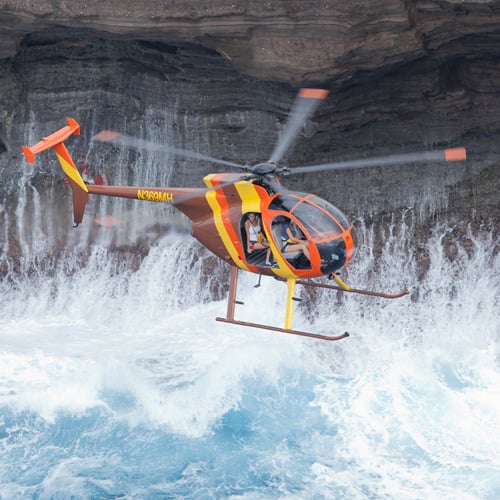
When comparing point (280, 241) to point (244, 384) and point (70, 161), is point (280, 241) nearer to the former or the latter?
point (244, 384)

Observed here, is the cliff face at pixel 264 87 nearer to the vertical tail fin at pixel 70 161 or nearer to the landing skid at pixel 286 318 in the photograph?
the vertical tail fin at pixel 70 161

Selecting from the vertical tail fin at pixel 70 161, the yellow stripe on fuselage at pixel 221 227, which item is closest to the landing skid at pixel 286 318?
the yellow stripe on fuselage at pixel 221 227

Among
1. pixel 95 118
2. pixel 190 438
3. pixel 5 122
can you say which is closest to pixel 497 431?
pixel 190 438

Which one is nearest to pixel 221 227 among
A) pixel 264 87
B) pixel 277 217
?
pixel 277 217

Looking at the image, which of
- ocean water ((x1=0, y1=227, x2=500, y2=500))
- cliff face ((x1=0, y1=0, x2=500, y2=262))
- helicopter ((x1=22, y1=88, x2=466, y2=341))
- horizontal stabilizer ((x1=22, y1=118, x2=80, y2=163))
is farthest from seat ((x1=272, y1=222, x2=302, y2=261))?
cliff face ((x1=0, y1=0, x2=500, y2=262))

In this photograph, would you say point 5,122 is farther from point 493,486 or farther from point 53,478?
point 493,486

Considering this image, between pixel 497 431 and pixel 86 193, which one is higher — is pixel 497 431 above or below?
below
